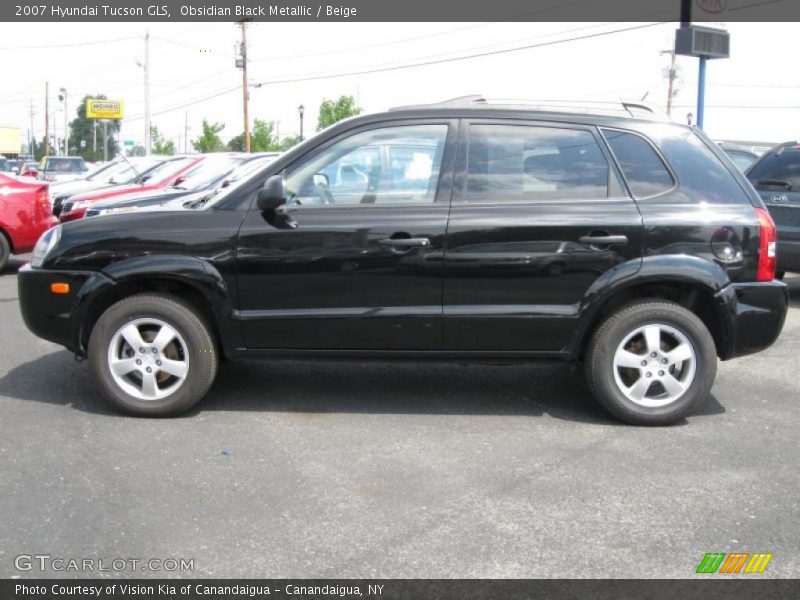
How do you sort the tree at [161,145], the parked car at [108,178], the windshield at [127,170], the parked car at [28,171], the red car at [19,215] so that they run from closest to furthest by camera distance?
1. the red car at [19,215]
2. the parked car at [108,178]
3. the windshield at [127,170]
4. the parked car at [28,171]
5. the tree at [161,145]

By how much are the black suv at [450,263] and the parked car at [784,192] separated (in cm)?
402

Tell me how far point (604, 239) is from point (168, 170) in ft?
34.5

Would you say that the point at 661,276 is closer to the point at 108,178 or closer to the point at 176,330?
the point at 176,330

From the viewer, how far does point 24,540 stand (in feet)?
11.8

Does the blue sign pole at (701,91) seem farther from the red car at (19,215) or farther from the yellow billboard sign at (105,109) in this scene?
the yellow billboard sign at (105,109)

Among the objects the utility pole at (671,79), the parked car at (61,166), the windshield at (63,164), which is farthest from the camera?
the utility pole at (671,79)

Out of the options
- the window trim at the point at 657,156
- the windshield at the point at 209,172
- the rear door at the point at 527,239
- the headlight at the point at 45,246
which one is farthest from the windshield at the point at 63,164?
the window trim at the point at 657,156

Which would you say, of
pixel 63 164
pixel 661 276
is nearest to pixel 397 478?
pixel 661 276

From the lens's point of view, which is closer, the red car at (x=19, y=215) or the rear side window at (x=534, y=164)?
the rear side window at (x=534, y=164)

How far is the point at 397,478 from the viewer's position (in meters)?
4.34

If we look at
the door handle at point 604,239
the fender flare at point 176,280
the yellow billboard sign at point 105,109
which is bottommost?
the fender flare at point 176,280

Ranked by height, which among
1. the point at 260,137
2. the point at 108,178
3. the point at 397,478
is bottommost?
the point at 397,478

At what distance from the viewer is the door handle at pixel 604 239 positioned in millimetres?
5023

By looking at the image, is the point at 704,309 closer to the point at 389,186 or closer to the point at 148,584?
the point at 389,186
